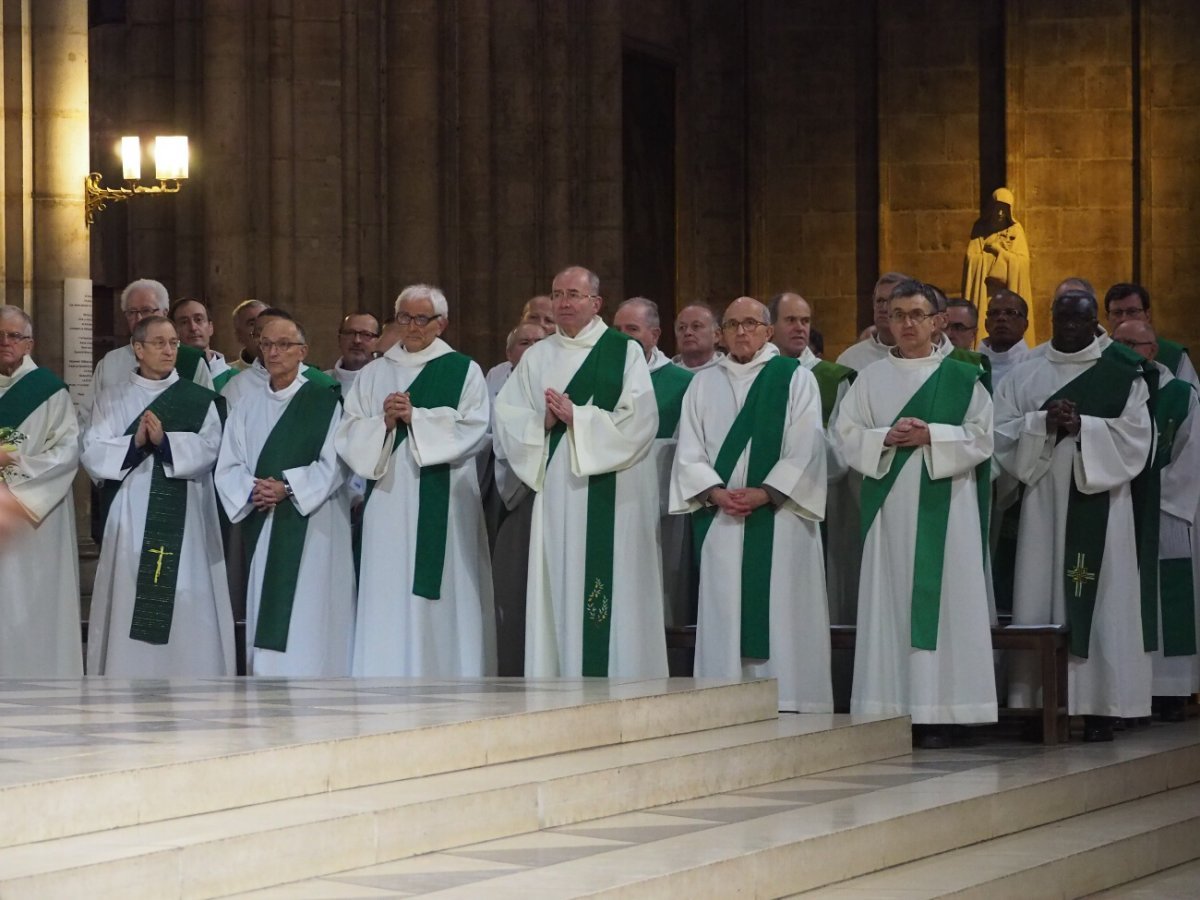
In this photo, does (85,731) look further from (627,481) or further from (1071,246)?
(1071,246)

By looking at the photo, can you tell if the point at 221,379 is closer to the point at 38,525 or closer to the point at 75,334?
the point at 75,334

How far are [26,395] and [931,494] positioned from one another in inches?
159

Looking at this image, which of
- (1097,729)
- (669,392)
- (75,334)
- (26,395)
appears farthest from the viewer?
(75,334)

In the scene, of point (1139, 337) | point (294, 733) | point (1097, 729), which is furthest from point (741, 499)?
point (294, 733)

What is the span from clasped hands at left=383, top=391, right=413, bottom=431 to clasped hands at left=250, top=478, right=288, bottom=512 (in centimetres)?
58

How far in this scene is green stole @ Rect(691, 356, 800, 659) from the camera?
900cm

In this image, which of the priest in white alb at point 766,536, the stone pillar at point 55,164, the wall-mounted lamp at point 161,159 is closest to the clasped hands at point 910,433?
the priest in white alb at point 766,536

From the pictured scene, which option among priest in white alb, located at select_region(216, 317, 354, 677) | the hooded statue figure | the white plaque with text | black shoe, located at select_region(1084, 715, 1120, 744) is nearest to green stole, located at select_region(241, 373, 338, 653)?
priest in white alb, located at select_region(216, 317, 354, 677)

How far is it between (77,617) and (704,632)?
2991 millimetres

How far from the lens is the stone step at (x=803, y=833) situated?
5746 mm

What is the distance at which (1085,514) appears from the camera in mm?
9227

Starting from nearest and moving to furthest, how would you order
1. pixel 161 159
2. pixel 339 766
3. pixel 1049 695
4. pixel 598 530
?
1. pixel 339 766
2. pixel 1049 695
3. pixel 598 530
4. pixel 161 159

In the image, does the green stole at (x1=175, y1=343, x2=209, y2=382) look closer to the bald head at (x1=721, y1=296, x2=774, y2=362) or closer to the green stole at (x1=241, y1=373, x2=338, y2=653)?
the green stole at (x1=241, y1=373, x2=338, y2=653)

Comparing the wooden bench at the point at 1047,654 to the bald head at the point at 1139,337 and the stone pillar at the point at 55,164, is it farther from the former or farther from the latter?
the stone pillar at the point at 55,164
